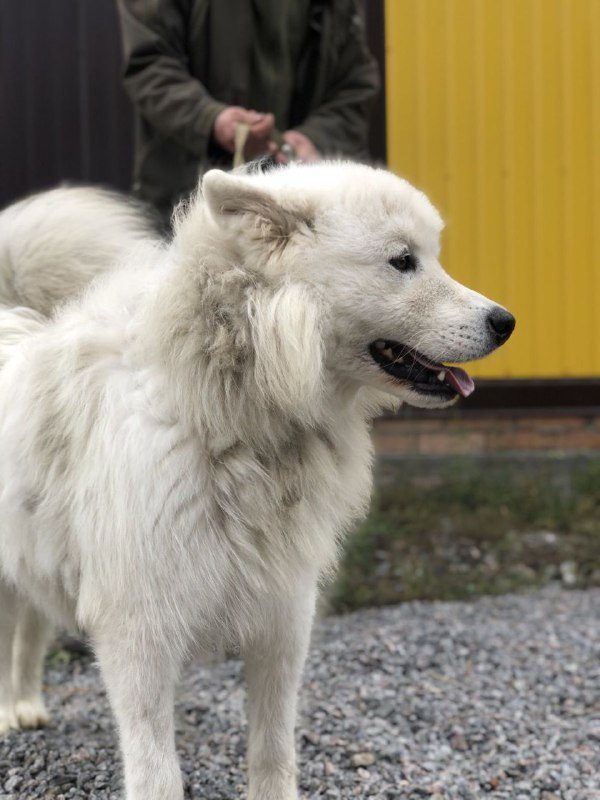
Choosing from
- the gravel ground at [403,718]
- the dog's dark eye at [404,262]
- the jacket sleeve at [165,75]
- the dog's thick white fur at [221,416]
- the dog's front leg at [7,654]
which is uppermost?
the jacket sleeve at [165,75]

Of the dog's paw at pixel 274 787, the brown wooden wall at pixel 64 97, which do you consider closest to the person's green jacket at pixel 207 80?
the dog's paw at pixel 274 787

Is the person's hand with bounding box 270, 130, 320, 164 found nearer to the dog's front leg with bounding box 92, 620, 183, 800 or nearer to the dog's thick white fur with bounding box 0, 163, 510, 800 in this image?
the dog's thick white fur with bounding box 0, 163, 510, 800

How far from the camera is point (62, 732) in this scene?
3.41m

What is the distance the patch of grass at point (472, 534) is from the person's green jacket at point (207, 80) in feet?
7.35

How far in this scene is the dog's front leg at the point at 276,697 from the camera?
2.49 metres

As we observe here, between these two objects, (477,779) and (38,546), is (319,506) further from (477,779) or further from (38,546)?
(477,779)

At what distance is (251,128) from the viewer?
3418 millimetres

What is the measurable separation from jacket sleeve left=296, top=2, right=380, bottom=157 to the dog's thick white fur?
1.58 meters

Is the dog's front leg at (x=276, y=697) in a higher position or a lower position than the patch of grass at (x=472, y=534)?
higher

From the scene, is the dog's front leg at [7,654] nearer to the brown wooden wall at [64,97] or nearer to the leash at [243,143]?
the leash at [243,143]

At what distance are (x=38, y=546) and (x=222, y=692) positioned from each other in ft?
5.31

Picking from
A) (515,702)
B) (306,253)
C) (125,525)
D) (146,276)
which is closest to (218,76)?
(146,276)

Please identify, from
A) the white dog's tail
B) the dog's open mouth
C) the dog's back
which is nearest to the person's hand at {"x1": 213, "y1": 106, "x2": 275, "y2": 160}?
the dog's back

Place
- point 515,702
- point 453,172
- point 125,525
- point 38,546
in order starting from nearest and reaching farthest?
point 125,525 < point 38,546 < point 515,702 < point 453,172
